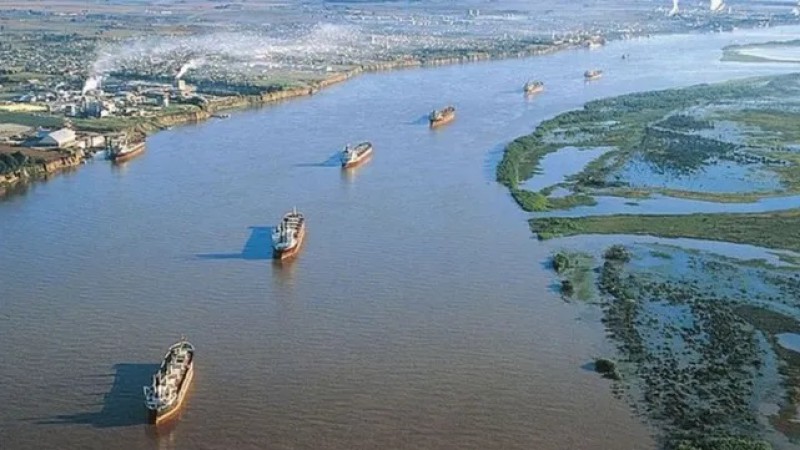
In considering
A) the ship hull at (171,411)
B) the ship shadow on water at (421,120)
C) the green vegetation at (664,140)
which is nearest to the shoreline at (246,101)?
the ship shadow on water at (421,120)

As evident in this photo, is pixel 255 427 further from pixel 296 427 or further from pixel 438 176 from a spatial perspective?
pixel 438 176

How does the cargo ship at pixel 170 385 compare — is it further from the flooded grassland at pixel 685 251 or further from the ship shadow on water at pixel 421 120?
the ship shadow on water at pixel 421 120

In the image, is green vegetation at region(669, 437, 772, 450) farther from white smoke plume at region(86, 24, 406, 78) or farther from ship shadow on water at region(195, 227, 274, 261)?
white smoke plume at region(86, 24, 406, 78)

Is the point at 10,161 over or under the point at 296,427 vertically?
over

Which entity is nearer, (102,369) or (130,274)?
(102,369)

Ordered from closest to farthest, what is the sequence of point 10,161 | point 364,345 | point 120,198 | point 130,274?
point 364,345, point 130,274, point 120,198, point 10,161

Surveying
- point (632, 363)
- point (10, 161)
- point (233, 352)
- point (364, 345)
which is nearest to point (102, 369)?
point (233, 352)

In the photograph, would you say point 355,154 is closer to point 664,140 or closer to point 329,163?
point 329,163

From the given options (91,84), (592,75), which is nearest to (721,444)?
(91,84)
